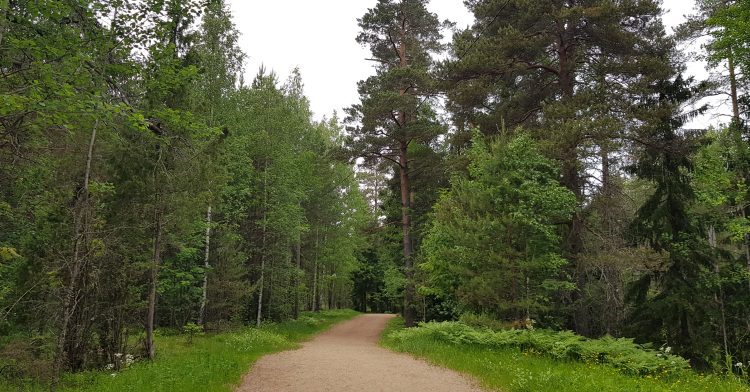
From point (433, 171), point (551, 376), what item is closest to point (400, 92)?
point (433, 171)

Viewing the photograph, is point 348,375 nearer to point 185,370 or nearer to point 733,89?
point 185,370

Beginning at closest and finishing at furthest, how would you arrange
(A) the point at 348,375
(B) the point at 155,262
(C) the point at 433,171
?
(A) the point at 348,375, (B) the point at 155,262, (C) the point at 433,171

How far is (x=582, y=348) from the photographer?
9.49 m

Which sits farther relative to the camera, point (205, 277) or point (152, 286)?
point (205, 277)

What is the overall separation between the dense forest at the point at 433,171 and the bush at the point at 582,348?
0.88 m

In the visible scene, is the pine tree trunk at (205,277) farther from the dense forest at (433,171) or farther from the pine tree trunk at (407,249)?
the pine tree trunk at (407,249)

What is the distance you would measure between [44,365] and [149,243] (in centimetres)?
421

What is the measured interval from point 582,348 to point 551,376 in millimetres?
2692

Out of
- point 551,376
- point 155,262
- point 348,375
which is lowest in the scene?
point 348,375

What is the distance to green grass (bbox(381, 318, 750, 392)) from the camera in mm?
6985

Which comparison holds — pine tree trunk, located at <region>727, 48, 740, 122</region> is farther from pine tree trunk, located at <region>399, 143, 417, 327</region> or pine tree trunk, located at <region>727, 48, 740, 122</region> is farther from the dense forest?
pine tree trunk, located at <region>399, 143, 417, 327</region>

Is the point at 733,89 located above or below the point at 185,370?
above

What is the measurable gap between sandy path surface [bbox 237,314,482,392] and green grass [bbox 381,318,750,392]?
466 millimetres

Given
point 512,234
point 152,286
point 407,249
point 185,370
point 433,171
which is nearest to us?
point 185,370
